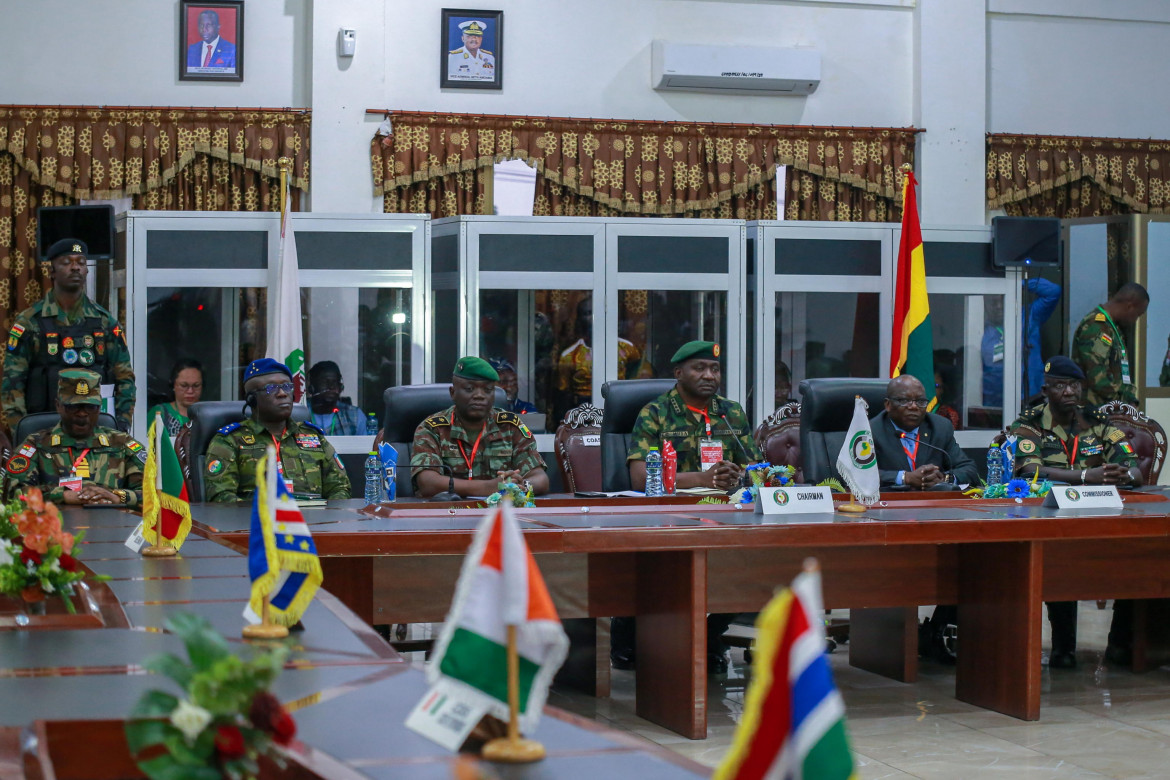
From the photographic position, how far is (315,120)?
7734mm

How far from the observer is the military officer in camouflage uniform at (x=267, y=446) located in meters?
4.28

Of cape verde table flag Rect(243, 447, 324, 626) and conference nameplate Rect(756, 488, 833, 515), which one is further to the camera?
conference nameplate Rect(756, 488, 833, 515)

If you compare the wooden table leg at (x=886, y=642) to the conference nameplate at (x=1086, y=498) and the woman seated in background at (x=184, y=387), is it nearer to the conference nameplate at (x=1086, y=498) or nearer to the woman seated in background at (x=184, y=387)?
the conference nameplate at (x=1086, y=498)

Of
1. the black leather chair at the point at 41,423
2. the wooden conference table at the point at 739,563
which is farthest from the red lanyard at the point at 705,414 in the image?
the black leather chair at the point at 41,423

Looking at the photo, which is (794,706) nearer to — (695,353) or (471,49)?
(695,353)

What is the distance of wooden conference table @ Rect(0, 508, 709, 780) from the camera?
1178 millimetres

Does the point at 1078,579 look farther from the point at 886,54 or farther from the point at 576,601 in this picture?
the point at 886,54

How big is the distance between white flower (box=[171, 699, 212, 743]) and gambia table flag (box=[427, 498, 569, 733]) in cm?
28

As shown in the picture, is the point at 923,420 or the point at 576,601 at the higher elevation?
the point at 923,420

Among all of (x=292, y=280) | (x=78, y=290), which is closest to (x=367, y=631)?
(x=78, y=290)

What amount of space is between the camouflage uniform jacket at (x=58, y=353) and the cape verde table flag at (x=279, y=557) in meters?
4.34

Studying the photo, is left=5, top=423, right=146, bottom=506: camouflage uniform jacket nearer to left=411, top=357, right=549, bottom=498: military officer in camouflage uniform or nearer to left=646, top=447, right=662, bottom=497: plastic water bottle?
left=411, top=357, right=549, bottom=498: military officer in camouflage uniform

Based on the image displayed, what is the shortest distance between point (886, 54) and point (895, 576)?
18.5ft

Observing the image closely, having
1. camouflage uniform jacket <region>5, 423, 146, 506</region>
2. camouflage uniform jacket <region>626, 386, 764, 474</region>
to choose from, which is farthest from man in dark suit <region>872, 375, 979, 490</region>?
camouflage uniform jacket <region>5, 423, 146, 506</region>
